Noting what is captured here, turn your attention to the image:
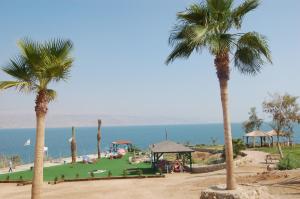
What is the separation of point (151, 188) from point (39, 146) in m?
16.4

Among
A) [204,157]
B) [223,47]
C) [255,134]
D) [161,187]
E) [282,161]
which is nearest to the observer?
[223,47]

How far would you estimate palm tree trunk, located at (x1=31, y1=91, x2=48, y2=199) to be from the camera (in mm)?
10812

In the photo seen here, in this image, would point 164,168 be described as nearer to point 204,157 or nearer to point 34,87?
point 204,157

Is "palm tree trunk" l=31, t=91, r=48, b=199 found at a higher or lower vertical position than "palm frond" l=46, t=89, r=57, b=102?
lower

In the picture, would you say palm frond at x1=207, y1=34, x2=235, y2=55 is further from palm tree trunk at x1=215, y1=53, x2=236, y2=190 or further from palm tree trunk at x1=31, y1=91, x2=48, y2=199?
palm tree trunk at x1=31, y1=91, x2=48, y2=199

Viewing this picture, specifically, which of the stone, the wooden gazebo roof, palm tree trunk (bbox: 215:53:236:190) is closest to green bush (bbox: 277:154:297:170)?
the wooden gazebo roof

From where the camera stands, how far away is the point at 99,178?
3238 centimetres

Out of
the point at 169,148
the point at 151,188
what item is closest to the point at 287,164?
the point at 151,188

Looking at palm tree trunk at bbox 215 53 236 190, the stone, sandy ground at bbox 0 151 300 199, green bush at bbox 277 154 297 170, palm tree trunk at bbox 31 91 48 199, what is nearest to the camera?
palm tree trunk at bbox 31 91 48 199

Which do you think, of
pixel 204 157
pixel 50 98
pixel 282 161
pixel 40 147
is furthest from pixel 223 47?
pixel 204 157

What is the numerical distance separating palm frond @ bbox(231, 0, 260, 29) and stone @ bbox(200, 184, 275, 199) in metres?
6.51

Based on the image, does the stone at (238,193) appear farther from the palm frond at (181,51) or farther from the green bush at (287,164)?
the green bush at (287,164)

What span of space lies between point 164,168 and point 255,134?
28980 millimetres

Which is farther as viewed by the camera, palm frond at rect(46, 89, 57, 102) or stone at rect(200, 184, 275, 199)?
stone at rect(200, 184, 275, 199)
